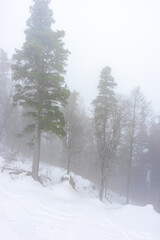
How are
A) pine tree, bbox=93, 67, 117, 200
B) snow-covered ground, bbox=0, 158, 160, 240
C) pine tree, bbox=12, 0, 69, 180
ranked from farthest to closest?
pine tree, bbox=12, 0, 69, 180 → pine tree, bbox=93, 67, 117, 200 → snow-covered ground, bbox=0, 158, 160, 240

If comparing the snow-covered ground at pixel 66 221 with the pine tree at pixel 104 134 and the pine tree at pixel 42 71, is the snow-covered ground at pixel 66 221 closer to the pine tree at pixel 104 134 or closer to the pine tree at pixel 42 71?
the pine tree at pixel 104 134

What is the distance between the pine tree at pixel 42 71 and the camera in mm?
11422

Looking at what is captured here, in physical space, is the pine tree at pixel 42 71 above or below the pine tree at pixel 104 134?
above

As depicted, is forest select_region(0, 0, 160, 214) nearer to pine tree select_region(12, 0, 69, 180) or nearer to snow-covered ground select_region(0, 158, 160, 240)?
pine tree select_region(12, 0, 69, 180)

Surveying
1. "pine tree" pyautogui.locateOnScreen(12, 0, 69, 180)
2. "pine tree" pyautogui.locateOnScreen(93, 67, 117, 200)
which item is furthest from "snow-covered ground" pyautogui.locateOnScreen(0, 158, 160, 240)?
"pine tree" pyautogui.locateOnScreen(12, 0, 69, 180)

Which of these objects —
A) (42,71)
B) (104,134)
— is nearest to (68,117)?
(42,71)

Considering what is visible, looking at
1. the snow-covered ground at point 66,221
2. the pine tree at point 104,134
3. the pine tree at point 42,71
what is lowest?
the snow-covered ground at point 66,221

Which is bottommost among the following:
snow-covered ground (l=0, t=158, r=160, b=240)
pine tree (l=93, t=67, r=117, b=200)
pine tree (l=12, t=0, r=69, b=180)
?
snow-covered ground (l=0, t=158, r=160, b=240)

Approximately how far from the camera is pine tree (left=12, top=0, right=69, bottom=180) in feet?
37.5

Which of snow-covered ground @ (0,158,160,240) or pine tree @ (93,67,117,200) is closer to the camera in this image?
snow-covered ground @ (0,158,160,240)

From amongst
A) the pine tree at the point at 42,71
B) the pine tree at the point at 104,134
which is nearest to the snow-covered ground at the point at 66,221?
the pine tree at the point at 104,134

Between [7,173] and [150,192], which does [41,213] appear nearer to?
[7,173]

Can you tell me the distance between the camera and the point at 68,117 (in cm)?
1744

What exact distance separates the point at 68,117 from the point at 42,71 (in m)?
6.62
